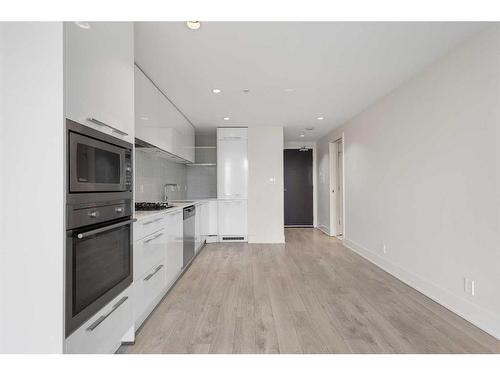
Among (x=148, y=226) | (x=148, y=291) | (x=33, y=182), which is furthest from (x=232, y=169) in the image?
(x=33, y=182)

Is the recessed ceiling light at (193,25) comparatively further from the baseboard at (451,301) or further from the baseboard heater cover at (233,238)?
the baseboard heater cover at (233,238)

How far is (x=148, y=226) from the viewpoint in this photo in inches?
89.6

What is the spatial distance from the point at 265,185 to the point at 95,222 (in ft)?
14.0

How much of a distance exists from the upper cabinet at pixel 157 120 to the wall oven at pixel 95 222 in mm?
1114

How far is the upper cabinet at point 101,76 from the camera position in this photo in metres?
1.29

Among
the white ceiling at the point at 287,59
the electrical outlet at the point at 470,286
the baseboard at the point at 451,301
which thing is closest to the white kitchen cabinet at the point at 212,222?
the white ceiling at the point at 287,59

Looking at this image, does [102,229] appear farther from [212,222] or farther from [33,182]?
[212,222]

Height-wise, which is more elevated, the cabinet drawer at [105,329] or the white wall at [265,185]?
the white wall at [265,185]

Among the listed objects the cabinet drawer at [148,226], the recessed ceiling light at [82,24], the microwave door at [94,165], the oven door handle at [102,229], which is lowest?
the cabinet drawer at [148,226]

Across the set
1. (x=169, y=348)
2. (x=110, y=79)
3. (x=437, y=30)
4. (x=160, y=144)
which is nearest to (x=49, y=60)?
(x=110, y=79)

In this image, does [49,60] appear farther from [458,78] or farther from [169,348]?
[458,78]

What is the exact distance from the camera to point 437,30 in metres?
2.14

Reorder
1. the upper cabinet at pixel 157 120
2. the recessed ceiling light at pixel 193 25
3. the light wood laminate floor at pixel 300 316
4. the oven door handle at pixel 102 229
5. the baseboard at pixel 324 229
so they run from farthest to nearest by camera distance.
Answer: the baseboard at pixel 324 229, the upper cabinet at pixel 157 120, the recessed ceiling light at pixel 193 25, the light wood laminate floor at pixel 300 316, the oven door handle at pixel 102 229

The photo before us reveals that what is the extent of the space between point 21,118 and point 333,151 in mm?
5861
